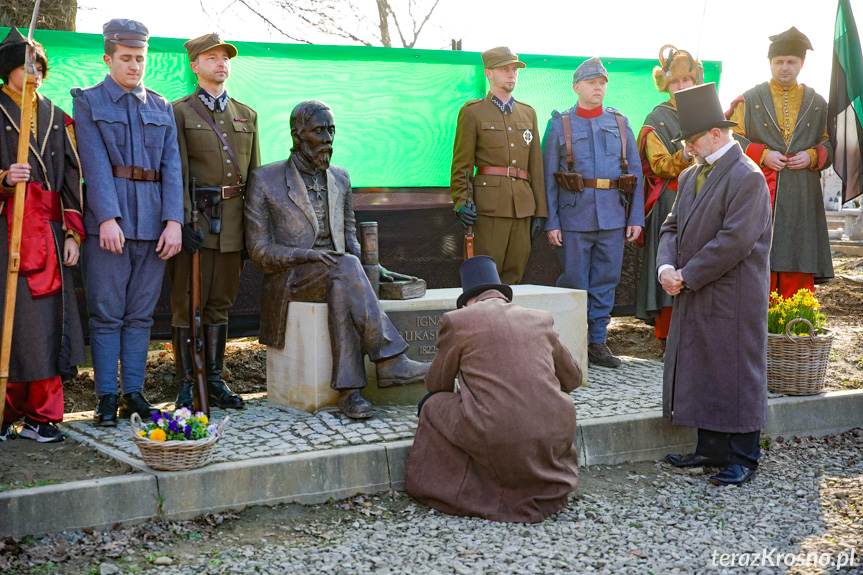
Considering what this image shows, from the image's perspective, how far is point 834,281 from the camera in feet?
38.3

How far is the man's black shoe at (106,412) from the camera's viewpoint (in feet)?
17.0

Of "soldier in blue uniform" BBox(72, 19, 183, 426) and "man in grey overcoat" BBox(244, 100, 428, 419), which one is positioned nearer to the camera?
"soldier in blue uniform" BBox(72, 19, 183, 426)

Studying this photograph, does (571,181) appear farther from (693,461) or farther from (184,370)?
(184,370)

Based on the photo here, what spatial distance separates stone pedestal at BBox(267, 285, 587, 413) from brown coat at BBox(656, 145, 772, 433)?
1.37 meters

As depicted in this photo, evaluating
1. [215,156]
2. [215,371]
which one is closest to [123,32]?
[215,156]

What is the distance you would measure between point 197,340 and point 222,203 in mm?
919

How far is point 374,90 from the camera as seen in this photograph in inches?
291

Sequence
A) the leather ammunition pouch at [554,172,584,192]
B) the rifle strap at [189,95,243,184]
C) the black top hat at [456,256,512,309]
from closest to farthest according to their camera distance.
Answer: the black top hat at [456,256,512,309], the rifle strap at [189,95,243,184], the leather ammunition pouch at [554,172,584,192]

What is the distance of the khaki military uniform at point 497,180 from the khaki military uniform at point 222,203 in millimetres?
1700

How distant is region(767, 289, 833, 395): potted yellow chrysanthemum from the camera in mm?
6055

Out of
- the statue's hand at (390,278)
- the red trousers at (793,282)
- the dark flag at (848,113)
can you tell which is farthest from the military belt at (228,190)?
the dark flag at (848,113)

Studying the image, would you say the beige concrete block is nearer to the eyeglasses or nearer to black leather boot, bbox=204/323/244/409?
black leather boot, bbox=204/323/244/409

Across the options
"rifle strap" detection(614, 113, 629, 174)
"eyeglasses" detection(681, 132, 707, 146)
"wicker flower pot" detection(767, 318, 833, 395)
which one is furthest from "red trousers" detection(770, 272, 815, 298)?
"eyeglasses" detection(681, 132, 707, 146)

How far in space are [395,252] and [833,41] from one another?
4085 millimetres
